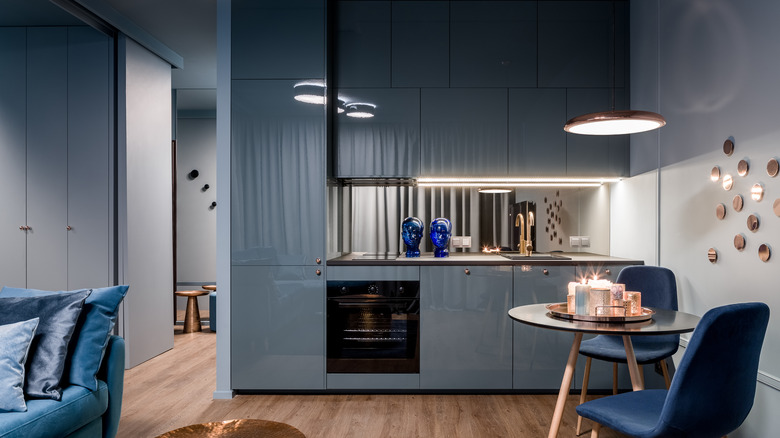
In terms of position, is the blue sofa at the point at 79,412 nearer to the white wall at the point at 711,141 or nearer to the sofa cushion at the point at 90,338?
the sofa cushion at the point at 90,338

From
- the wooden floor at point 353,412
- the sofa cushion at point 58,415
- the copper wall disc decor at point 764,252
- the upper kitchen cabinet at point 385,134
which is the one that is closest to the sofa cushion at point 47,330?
the sofa cushion at point 58,415

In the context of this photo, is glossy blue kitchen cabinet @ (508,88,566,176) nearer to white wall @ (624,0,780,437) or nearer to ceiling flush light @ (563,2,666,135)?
white wall @ (624,0,780,437)

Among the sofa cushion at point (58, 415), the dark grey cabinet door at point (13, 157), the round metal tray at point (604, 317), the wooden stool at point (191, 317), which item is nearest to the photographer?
the sofa cushion at point (58, 415)

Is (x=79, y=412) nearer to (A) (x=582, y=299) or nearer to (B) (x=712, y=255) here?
(A) (x=582, y=299)

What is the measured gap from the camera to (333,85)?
3.64 meters

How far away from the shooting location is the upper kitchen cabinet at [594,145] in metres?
3.65

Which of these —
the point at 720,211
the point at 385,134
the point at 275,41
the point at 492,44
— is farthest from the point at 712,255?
the point at 275,41

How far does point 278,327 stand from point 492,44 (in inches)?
97.3

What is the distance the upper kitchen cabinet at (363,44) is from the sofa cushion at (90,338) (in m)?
2.12

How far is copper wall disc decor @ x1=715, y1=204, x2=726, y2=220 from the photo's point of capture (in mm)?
2623

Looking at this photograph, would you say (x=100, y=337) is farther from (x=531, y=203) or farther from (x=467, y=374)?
(x=531, y=203)

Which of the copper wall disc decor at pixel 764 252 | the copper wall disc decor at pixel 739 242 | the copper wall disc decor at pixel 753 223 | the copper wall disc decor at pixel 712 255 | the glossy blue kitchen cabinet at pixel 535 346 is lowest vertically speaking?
the glossy blue kitchen cabinet at pixel 535 346

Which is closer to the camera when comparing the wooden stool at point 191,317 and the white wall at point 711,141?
the white wall at point 711,141

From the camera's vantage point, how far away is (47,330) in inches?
83.7
